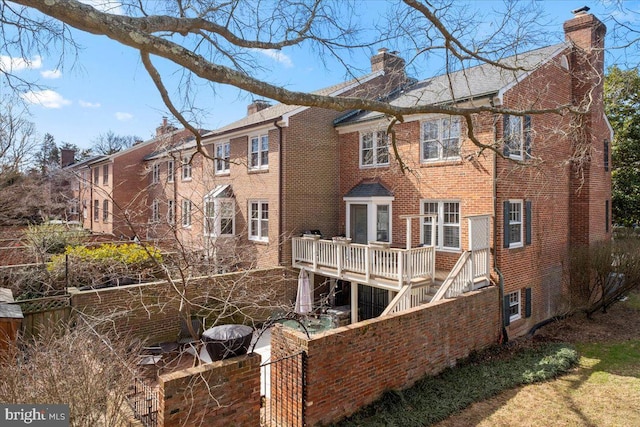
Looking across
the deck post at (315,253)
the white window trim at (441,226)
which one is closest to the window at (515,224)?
the white window trim at (441,226)

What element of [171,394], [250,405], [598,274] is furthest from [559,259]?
[171,394]

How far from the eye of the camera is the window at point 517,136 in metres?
11.7

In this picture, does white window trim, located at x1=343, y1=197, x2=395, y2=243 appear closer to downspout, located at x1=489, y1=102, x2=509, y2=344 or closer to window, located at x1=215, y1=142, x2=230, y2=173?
downspout, located at x1=489, y1=102, x2=509, y2=344

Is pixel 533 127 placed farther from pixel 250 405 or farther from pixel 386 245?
pixel 250 405

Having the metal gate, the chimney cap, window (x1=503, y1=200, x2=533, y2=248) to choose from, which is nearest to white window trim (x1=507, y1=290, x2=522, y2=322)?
window (x1=503, y1=200, x2=533, y2=248)

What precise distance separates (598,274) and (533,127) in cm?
576

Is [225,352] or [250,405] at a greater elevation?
[225,352]

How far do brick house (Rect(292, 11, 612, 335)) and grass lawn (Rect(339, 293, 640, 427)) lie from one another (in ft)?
6.46

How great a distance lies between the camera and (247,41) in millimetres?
5602

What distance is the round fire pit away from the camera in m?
5.73

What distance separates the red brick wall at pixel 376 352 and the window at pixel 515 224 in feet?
9.96

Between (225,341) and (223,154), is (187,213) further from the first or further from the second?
(223,154)

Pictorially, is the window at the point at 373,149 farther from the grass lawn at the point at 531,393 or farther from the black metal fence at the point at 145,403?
the black metal fence at the point at 145,403

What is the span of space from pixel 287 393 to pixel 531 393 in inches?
213
